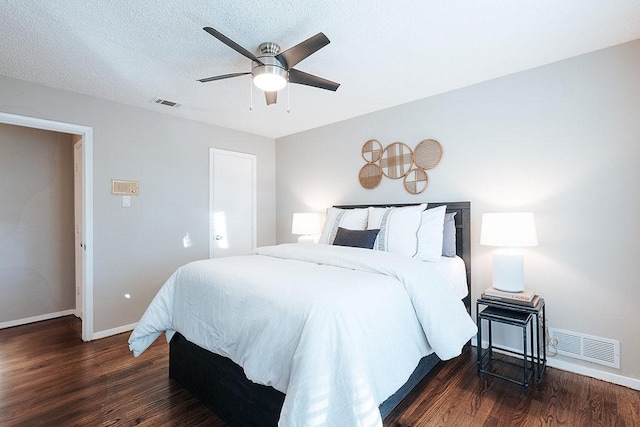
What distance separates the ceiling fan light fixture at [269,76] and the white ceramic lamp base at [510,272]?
209 cm

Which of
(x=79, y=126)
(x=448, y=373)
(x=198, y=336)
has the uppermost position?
(x=79, y=126)


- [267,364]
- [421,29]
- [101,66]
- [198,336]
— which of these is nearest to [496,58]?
[421,29]

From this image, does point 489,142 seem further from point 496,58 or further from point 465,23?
point 465,23

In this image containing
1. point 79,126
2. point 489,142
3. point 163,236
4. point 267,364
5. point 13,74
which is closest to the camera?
point 267,364

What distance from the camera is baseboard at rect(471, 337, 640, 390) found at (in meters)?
2.07

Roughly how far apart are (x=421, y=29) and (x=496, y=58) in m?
0.79

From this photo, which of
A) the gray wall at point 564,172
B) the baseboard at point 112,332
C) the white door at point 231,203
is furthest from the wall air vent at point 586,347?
the baseboard at point 112,332

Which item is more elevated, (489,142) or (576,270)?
(489,142)

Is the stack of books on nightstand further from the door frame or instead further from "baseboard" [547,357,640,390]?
the door frame

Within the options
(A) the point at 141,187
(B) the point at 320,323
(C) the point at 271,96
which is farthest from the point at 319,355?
(A) the point at 141,187

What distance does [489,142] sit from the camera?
270 centimetres

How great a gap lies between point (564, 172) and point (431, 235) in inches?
43.0

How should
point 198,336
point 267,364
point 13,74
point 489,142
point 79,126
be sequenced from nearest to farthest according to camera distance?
point 267,364, point 198,336, point 13,74, point 489,142, point 79,126

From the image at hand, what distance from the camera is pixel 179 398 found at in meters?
1.99
